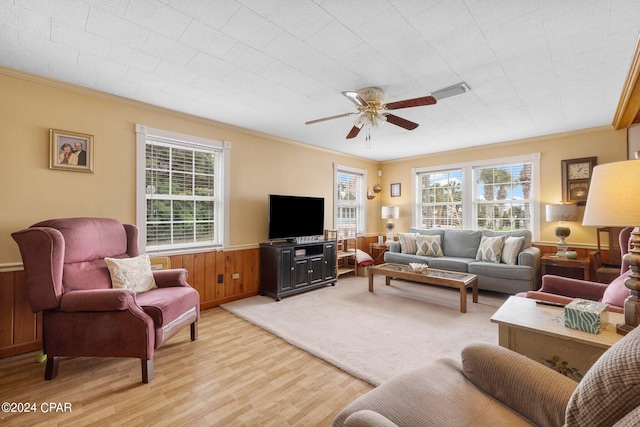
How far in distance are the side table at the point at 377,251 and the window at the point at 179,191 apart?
11.0ft

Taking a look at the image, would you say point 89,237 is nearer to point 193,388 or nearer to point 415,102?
point 193,388

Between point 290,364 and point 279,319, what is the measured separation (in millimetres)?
970

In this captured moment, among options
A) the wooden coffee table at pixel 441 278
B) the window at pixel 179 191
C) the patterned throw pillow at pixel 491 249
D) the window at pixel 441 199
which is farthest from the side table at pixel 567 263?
the window at pixel 179 191

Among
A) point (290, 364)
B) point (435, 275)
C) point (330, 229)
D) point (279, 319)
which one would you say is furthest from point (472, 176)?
point (290, 364)

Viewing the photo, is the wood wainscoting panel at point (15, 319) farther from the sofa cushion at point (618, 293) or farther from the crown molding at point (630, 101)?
the crown molding at point (630, 101)

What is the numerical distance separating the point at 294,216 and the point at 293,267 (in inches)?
31.6

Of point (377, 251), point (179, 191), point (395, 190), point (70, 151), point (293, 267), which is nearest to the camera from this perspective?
point (70, 151)

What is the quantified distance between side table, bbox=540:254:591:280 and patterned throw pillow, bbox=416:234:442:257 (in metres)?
1.46

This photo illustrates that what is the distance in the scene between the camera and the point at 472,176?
5273mm

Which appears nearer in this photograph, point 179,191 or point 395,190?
point 179,191

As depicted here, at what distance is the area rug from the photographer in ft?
7.93

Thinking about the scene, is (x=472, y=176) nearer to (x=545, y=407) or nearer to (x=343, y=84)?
(x=343, y=84)

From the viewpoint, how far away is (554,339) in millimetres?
1509

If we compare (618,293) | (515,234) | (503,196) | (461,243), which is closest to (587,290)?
(618,293)
